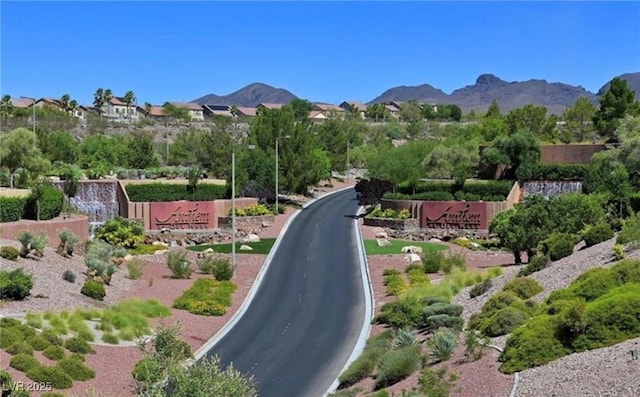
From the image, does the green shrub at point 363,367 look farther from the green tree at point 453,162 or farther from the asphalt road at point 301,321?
the green tree at point 453,162

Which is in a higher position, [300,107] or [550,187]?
[300,107]

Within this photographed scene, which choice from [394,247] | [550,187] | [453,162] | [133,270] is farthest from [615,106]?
[133,270]

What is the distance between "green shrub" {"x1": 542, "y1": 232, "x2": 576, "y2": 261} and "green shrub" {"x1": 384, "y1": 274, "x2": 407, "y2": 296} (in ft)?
20.8

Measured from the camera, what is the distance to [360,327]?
3053 centimetres

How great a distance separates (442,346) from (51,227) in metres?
27.8

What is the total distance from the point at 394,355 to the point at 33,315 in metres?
11.8

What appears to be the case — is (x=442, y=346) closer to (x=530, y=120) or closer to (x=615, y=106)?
(x=615, y=106)

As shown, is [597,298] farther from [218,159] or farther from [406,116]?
[406,116]

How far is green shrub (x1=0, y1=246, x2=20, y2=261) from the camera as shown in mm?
32750

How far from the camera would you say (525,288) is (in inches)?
1079

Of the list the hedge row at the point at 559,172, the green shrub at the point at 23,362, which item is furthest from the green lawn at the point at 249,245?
the green shrub at the point at 23,362

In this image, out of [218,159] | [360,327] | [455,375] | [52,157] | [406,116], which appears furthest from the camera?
[406,116]

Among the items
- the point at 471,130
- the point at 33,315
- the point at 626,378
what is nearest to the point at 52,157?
the point at 471,130

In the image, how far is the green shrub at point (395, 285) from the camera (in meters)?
35.3
